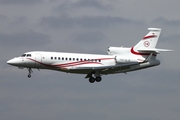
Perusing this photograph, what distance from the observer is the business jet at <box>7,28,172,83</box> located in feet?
257

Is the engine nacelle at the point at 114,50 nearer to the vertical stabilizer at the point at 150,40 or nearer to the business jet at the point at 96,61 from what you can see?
the business jet at the point at 96,61

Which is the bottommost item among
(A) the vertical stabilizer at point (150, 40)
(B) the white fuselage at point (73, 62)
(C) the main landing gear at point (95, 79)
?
(C) the main landing gear at point (95, 79)

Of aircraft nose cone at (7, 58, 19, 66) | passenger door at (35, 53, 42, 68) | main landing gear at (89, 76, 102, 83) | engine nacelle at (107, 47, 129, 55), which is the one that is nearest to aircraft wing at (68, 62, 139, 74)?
main landing gear at (89, 76, 102, 83)

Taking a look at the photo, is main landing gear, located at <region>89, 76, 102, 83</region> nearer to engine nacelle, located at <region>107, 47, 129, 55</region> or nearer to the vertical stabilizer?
engine nacelle, located at <region>107, 47, 129, 55</region>

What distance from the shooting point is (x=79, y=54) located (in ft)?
260

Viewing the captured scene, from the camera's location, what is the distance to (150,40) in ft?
274

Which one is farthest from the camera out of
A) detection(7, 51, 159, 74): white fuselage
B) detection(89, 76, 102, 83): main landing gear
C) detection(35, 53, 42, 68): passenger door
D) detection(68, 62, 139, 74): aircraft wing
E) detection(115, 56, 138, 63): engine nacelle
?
detection(89, 76, 102, 83): main landing gear

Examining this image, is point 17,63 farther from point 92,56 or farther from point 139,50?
point 139,50

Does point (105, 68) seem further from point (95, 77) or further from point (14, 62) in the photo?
point (14, 62)

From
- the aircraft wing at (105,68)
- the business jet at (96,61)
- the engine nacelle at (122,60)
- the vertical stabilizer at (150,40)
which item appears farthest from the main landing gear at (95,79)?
the vertical stabilizer at (150,40)

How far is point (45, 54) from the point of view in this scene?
78.1 metres

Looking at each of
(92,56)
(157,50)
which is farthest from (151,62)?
(92,56)

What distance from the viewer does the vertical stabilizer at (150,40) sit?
83.4 m

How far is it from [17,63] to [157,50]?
18.6 metres
